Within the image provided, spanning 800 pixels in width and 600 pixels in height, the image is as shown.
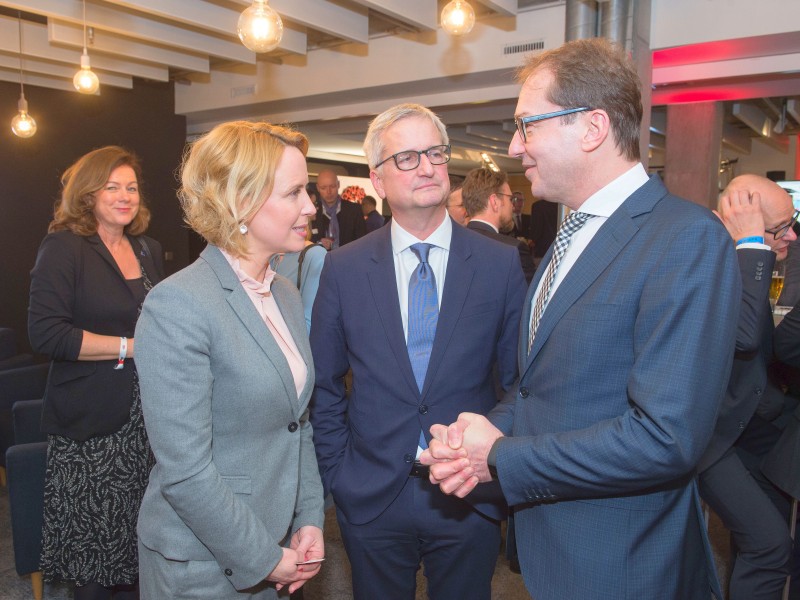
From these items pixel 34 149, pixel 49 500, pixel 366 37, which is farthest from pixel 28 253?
pixel 49 500

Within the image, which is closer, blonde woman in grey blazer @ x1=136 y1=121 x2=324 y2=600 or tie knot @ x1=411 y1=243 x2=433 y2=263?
blonde woman in grey blazer @ x1=136 y1=121 x2=324 y2=600

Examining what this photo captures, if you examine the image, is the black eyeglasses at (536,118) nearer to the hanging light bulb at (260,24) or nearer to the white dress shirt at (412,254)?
the white dress shirt at (412,254)

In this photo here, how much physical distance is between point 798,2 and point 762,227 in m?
3.97

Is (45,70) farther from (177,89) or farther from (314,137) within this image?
(314,137)

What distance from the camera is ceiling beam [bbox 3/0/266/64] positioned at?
6005 mm

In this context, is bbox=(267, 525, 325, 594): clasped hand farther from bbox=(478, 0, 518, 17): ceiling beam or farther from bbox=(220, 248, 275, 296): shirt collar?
bbox=(478, 0, 518, 17): ceiling beam

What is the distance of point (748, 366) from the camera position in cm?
238

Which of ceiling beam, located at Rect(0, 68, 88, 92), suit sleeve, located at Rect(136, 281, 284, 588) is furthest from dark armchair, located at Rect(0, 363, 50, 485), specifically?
ceiling beam, located at Rect(0, 68, 88, 92)

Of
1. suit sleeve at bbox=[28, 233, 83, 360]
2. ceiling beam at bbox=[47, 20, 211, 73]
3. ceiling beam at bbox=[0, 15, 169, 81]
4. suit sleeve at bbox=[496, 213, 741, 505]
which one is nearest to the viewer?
suit sleeve at bbox=[496, 213, 741, 505]

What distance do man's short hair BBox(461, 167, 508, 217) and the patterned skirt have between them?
2406 mm

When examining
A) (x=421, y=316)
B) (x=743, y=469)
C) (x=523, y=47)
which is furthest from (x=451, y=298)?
(x=523, y=47)

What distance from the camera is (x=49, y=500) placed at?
2.58 m

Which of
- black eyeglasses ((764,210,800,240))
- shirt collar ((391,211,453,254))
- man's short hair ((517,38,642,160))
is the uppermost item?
man's short hair ((517,38,642,160))

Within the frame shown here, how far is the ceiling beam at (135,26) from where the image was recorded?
19.7 ft
